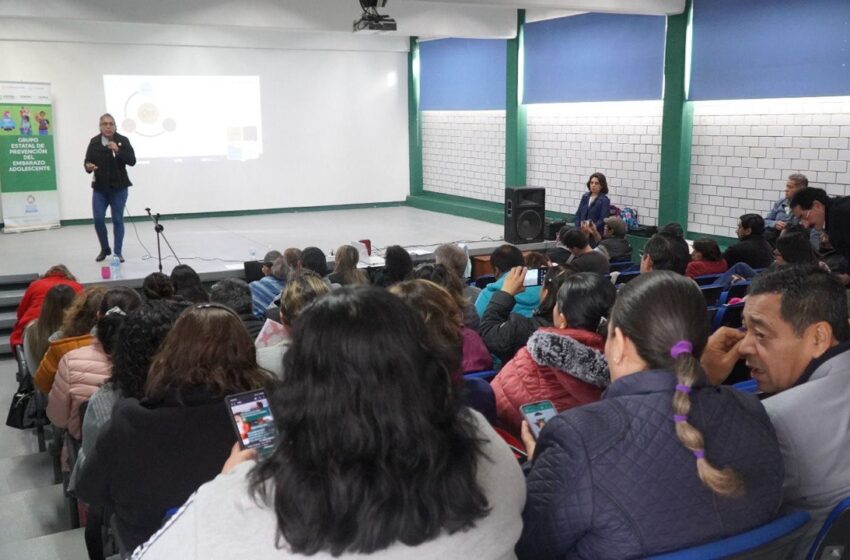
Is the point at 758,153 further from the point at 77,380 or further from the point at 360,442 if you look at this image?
the point at 360,442

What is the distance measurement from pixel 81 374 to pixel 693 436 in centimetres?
244

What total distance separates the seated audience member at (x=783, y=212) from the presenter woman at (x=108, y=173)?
6.49m

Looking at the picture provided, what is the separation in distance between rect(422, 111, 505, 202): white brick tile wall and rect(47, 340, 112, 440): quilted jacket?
9846 millimetres

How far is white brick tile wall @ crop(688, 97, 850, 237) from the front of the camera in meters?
7.63

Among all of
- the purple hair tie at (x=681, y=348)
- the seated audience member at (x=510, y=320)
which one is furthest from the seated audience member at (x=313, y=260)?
the purple hair tie at (x=681, y=348)

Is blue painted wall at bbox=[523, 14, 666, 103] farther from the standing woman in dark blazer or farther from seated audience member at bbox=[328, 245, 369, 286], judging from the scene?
seated audience member at bbox=[328, 245, 369, 286]

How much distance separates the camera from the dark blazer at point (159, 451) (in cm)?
201

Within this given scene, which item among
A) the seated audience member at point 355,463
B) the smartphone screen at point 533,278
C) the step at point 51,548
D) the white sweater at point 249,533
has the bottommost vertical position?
the step at point 51,548

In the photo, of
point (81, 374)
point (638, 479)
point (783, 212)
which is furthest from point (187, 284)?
point (783, 212)

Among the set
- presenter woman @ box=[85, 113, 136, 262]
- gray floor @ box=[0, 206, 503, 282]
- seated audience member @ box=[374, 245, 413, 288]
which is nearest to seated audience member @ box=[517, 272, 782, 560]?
seated audience member @ box=[374, 245, 413, 288]

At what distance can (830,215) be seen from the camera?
4383 millimetres

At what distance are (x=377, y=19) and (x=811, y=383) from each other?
666 centimetres

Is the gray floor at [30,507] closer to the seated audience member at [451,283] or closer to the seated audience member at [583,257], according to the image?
the seated audience member at [451,283]

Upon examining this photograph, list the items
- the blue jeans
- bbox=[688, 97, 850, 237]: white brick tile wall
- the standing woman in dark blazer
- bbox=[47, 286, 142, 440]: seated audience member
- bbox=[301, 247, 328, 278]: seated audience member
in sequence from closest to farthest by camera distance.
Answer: bbox=[47, 286, 142, 440]: seated audience member
bbox=[301, 247, 328, 278]: seated audience member
bbox=[688, 97, 850, 237]: white brick tile wall
the blue jeans
the standing woman in dark blazer
